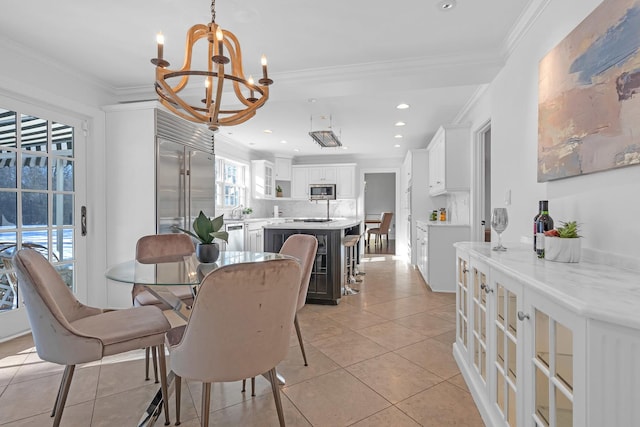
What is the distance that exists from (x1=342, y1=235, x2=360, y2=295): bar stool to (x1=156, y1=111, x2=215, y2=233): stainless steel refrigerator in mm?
1795

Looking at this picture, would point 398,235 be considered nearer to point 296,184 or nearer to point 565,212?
point 296,184

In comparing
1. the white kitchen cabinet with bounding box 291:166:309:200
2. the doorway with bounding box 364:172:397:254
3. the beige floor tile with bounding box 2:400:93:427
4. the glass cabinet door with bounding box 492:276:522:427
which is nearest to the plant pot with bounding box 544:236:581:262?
the glass cabinet door with bounding box 492:276:522:427

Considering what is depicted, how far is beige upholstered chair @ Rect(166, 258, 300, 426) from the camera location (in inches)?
53.9

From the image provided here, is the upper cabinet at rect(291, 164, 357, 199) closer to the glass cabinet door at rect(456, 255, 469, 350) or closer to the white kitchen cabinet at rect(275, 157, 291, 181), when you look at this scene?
the white kitchen cabinet at rect(275, 157, 291, 181)

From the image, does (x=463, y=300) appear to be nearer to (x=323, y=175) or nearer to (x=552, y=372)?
(x=552, y=372)

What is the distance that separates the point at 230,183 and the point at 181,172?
10.1 ft

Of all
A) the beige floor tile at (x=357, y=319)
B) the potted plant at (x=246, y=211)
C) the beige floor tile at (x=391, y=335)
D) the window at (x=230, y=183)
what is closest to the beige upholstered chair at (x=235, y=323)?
the beige floor tile at (x=391, y=335)

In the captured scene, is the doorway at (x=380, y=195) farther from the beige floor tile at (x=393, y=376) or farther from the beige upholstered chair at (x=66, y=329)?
the beige upholstered chair at (x=66, y=329)

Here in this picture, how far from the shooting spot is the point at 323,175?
330 inches

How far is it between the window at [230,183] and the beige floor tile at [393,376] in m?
4.79

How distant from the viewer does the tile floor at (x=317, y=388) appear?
6.04 feet

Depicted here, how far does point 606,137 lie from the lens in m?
1.50

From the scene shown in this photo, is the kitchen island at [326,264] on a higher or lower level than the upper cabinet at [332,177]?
lower

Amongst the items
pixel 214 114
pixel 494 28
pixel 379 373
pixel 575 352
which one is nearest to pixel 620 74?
pixel 575 352
